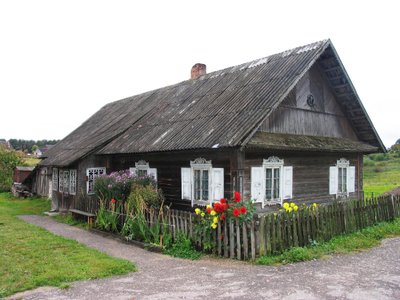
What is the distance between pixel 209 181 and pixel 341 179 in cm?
651

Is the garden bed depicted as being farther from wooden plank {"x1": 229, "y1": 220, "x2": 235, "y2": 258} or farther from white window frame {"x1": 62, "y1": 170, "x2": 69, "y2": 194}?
white window frame {"x1": 62, "y1": 170, "x2": 69, "y2": 194}

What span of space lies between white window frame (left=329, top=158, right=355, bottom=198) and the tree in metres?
24.7

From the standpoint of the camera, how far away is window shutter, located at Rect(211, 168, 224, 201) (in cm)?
1143

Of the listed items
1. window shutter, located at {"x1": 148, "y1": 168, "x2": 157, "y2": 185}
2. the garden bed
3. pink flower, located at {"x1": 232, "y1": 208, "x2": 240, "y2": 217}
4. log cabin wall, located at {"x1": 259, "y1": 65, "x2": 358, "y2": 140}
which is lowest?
the garden bed

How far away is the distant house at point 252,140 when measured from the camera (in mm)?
11375

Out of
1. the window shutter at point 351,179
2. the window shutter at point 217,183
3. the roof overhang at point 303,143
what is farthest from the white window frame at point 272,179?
the window shutter at point 351,179

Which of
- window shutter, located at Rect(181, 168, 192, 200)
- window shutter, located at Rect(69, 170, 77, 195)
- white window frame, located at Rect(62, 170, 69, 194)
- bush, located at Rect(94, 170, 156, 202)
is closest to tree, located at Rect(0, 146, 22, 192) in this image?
white window frame, located at Rect(62, 170, 69, 194)

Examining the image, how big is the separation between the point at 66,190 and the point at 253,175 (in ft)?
34.3

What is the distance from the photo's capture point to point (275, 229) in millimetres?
8656

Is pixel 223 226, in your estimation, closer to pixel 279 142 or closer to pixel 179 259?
pixel 179 259

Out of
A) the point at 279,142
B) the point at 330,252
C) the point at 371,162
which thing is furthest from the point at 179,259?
the point at 371,162

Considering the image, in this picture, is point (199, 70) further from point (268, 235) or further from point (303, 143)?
point (268, 235)

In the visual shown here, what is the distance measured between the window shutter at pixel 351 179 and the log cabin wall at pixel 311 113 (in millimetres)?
1380

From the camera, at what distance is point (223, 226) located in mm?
8789
